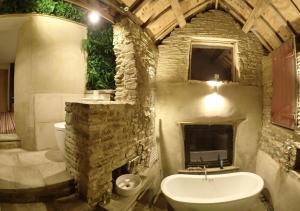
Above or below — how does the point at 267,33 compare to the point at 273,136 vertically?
above

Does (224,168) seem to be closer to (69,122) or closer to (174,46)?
(174,46)

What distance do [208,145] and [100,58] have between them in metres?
3.09

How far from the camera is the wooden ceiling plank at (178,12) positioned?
141 inches

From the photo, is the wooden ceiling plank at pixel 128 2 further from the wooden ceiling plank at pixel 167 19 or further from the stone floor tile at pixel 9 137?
the stone floor tile at pixel 9 137

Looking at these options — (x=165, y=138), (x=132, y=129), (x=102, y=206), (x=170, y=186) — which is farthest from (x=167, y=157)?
(x=102, y=206)

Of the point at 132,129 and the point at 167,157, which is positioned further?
the point at 167,157

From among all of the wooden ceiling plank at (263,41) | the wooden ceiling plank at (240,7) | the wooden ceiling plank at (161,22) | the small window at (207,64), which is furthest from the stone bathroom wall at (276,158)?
the wooden ceiling plank at (161,22)

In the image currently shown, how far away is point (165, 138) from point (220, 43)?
7.92ft

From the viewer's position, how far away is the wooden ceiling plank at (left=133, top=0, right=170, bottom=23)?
335 centimetres

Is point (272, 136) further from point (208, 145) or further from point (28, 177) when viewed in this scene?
point (28, 177)

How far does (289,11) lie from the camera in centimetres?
331

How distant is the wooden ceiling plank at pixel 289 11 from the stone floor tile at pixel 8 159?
15.3 ft

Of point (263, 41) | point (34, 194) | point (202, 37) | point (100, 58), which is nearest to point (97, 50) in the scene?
point (100, 58)

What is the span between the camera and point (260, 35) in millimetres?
4551
